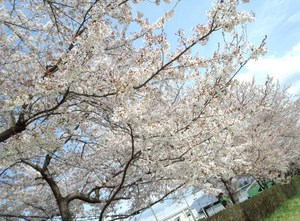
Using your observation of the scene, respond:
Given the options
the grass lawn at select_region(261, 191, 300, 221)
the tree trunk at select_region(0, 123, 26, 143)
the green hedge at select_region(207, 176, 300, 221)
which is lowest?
the grass lawn at select_region(261, 191, 300, 221)

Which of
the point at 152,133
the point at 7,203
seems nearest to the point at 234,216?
the point at 7,203

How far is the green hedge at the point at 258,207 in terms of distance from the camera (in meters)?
11.8

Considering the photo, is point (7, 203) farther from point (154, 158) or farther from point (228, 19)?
point (228, 19)

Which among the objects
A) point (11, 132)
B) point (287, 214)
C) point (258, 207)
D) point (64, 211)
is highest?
point (11, 132)

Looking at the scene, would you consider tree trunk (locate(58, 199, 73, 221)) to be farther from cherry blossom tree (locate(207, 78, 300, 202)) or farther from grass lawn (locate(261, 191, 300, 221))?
grass lawn (locate(261, 191, 300, 221))

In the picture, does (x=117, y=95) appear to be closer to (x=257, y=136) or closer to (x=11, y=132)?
(x=11, y=132)

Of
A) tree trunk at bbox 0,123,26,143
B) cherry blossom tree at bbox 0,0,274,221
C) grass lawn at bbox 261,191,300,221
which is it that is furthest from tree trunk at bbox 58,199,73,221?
grass lawn at bbox 261,191,300,221

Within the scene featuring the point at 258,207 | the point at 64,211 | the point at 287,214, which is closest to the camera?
the point at 64,211

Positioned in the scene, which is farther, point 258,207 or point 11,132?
point 258,207

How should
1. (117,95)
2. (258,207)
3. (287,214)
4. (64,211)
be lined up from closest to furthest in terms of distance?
(117,95)
(64,211)
(287,214)
(258,207)

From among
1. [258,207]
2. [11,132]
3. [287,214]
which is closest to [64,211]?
[11,132]

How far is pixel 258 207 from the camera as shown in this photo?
47.2ft

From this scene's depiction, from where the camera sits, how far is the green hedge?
463 inches

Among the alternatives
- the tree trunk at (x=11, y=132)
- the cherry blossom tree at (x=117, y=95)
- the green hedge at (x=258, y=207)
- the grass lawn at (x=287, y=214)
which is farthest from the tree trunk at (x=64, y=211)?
the grass lawn at (x=287, y=214)
